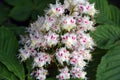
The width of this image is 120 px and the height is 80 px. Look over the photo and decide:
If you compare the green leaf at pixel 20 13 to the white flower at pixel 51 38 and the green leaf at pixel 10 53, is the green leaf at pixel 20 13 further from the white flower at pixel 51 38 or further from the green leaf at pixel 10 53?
the white flower at pixel 51 38

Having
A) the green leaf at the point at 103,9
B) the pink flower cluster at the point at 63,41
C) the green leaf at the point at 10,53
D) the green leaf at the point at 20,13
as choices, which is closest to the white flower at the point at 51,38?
the pink flower cluster at the point at 63,41

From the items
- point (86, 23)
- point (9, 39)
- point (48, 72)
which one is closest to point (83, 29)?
point (86, 23)

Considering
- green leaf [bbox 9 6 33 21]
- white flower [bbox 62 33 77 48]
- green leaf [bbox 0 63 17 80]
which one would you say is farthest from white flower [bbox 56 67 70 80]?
green leaf [bbox 9 6 33 21]

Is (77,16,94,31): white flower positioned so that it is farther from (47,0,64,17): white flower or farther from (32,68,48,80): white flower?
(32,68,48,80): white flower

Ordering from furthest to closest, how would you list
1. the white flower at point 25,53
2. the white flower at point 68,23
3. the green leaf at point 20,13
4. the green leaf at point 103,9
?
the green leaf at point 20,13 < the green leaf at point 103,9 < the white flower at point 25,53 < the white flower at point 68,23

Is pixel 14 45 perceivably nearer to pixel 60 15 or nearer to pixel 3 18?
pixel 60 15

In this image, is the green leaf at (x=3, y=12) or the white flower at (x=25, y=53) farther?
the green leaf at (x=3, y=12)

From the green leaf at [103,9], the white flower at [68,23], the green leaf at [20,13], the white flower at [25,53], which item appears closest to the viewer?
the white flower at [68,23]
